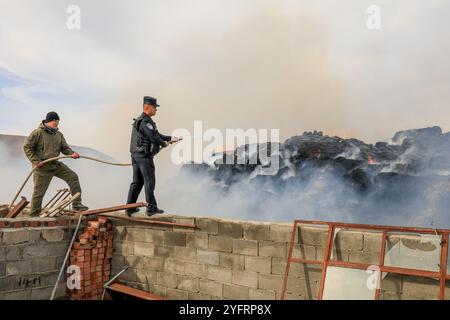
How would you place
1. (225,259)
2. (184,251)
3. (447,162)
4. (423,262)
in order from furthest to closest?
(447,162) → (184,251) → (225,259) → (423,262)

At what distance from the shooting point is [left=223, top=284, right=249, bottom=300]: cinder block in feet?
16.3

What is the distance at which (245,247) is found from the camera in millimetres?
5035

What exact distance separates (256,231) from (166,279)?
2013 mm

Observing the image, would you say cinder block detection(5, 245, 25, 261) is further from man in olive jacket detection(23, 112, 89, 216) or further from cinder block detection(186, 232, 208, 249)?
cinder block detection(186, 232, 208, 249)

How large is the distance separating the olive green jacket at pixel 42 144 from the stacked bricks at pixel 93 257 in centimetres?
154

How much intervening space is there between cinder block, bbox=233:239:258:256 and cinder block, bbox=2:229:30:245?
344 cm

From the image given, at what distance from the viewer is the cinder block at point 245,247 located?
4949 millimetres

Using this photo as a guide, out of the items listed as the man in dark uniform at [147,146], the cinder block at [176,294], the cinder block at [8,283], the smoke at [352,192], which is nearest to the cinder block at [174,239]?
the man in dark uniform at [147,146]

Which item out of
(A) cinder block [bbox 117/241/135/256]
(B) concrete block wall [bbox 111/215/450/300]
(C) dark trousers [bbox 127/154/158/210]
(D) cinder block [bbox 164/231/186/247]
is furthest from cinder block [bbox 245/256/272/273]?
(A) cinder block [bbox 117/241/135/256]

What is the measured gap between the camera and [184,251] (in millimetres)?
5691

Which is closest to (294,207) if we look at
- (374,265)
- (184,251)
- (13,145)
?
(184,251)
